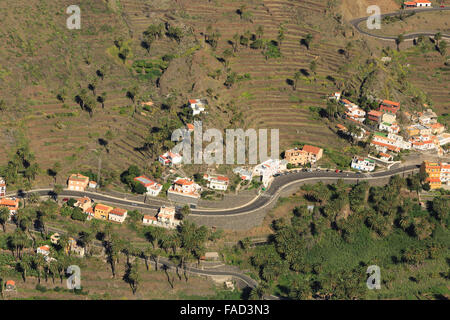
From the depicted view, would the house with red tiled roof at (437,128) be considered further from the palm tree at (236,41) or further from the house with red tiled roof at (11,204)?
the house with red tiled roof at (11,204)

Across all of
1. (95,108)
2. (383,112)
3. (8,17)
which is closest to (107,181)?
(95,108)

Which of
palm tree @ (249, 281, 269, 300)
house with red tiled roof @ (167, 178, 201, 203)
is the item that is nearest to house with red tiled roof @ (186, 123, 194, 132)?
house with red tiled roof @ (167, 178, 201, 203)

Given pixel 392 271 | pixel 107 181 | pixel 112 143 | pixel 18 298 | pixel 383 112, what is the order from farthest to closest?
pixel 383 112
pixel 112 143
pixel 107 181
pixel 392 271
pixel 18 298

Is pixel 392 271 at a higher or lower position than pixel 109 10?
lower

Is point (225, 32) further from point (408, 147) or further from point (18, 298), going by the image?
point (18, 298)

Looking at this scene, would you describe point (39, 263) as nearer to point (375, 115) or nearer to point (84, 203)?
point (84, 203)

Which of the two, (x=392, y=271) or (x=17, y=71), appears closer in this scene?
(x=392, y=271)

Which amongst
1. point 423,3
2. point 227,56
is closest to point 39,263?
point 227,56
